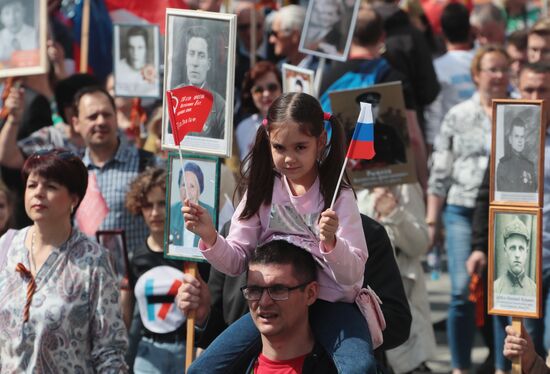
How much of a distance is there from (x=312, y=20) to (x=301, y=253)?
14.4 feet

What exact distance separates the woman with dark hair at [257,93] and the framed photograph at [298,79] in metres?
0.53

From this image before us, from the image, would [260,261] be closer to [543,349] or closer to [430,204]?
[543,349]

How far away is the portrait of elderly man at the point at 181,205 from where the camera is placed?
5715 millimetres

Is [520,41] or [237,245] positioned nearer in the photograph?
[237,245]

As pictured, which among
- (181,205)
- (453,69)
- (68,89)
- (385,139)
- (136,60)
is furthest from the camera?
(453,69)

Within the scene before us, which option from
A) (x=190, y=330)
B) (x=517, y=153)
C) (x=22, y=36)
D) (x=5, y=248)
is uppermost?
(x=22, y=36)

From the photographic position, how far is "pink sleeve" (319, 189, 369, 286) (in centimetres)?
447

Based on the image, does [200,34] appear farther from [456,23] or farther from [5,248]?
[456,23]

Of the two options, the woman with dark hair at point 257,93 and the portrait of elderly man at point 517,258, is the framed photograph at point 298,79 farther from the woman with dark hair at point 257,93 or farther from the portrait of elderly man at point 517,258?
the portrait of elderly man at point 517,258

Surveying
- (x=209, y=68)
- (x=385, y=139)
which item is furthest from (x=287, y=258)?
(x=385, y=139)

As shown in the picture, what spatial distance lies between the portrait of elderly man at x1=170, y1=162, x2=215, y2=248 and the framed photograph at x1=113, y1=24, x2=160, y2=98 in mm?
2867

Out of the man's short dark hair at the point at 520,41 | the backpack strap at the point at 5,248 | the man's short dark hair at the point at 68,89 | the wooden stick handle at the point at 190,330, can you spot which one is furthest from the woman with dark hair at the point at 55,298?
the man's short dark hair at the point at 520,41

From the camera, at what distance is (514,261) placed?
224 inches

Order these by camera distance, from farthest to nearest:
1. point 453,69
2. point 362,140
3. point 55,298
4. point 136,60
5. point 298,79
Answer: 1. point 453,69
2. point 136,60
3. point 298,79
4. point 55,298
5. point 362,140
